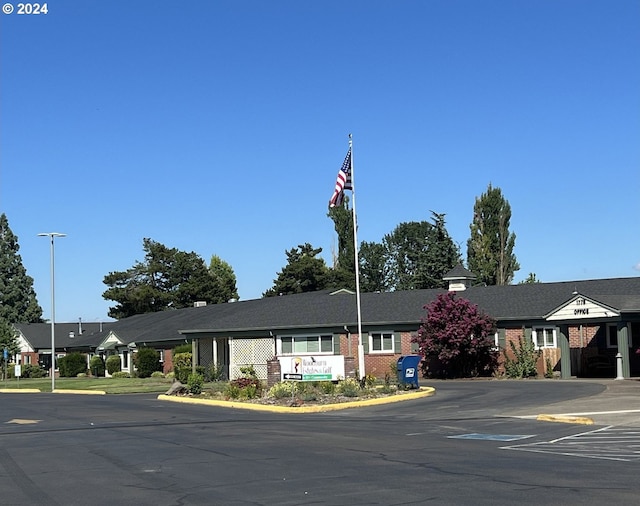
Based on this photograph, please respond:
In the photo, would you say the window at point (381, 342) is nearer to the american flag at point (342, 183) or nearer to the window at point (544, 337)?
the window at point (544, 337)

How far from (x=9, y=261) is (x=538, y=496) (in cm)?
9889

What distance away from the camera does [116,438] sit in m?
18.4

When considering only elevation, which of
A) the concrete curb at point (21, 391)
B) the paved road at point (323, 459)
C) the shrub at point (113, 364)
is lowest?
the concrete curb at point (21, 391)

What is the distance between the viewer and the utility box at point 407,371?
1235 inches

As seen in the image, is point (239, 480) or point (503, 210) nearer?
point (239, 480)

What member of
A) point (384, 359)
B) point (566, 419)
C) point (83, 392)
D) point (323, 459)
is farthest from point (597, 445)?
point (83, 392)

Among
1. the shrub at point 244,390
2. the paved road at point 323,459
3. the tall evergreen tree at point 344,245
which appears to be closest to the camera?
the paved road at point 323,459

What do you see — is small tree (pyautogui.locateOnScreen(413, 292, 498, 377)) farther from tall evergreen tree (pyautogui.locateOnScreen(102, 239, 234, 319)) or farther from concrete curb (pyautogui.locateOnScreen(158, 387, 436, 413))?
tall evergreen tree (pyautogui.locateOnScreen(102, 239, 234, 319))

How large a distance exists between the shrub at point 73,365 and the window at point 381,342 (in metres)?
29.4

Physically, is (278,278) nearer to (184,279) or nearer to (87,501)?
(184,279)

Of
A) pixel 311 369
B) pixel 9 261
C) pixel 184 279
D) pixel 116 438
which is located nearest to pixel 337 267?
pixel 184 279

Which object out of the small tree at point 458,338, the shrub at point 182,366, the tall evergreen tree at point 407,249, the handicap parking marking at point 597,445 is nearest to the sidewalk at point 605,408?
the handicap parking marking at point 597,445

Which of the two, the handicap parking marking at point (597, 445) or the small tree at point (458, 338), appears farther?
the small tree at point (458, 338)

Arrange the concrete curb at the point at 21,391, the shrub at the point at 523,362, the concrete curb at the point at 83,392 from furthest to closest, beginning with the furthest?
the concrete curb at the point at 21,391 → the concrete curb at the point at 83,392 → the shrub at the point at 523,362
